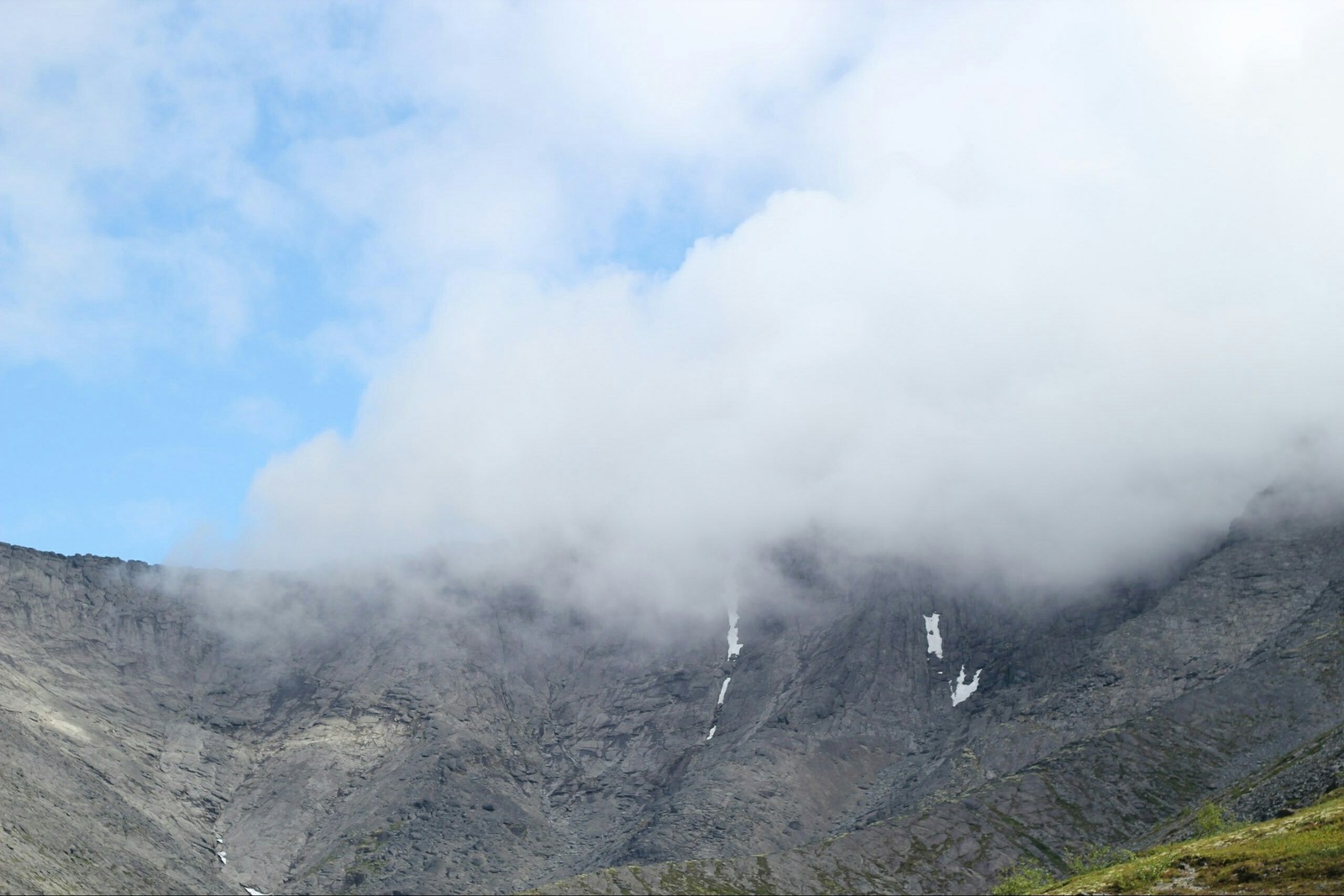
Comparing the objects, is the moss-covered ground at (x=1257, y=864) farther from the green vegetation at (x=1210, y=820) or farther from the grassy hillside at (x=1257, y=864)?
the green vegetation at (x=1210, y=820)

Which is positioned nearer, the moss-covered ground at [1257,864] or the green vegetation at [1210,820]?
the moss-covered ground at [1257,864]

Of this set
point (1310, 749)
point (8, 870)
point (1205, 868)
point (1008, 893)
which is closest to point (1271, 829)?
point (1205, 868)

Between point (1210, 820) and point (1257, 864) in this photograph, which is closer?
point (1257, 864)

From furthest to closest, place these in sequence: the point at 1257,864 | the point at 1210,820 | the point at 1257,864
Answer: the point at 1210,820
the point at 1257,864
the point at 1257,864

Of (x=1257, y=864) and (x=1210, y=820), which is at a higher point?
(x=1210, y=820)

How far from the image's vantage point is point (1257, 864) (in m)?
89.3

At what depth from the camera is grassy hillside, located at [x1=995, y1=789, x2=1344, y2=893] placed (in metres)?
83.4

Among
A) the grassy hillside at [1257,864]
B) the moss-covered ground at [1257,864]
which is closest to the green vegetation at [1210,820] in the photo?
the grassy hillside at [1257,864]

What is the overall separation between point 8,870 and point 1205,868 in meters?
176

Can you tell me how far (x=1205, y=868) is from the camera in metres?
95.6

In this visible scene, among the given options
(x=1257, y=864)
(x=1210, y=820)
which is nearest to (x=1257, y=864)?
(x=1257, y=864)

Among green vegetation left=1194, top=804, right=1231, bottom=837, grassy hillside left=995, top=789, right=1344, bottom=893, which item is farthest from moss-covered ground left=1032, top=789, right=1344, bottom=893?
green vegetation left=1194, top=804, right=1231, bottom=837

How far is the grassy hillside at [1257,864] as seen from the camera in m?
83.4

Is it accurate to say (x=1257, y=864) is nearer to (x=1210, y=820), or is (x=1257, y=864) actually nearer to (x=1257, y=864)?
(x=1257, y=864)
